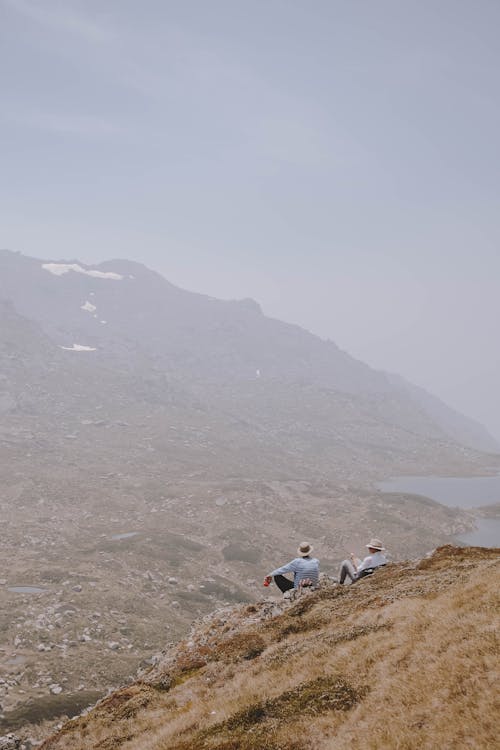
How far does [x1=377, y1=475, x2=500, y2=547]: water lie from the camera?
397 feet

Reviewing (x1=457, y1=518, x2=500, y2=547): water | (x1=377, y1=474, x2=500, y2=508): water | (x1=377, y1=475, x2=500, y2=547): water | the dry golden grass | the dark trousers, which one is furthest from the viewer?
(x1=377, y1=474, x2=500, y2=508): water

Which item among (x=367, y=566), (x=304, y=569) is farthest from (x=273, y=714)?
(x=367, y=566)

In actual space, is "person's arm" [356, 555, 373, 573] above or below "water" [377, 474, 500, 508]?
above

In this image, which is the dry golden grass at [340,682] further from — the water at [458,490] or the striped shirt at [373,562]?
the water at [458,490]

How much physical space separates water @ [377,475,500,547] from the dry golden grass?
105 m

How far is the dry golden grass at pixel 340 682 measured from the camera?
9406 millimetres

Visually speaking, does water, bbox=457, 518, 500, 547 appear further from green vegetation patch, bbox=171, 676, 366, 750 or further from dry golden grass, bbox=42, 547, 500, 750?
green vegetation patch, bbox=171, 676, 366, 750

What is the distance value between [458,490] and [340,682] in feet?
546

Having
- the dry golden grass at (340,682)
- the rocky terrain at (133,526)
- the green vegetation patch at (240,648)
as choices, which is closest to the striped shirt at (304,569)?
the dry golden grass at (340,682)

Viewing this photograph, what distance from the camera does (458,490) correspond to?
532 ft

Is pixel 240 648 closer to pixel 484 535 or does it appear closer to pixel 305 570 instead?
pixel 305 570

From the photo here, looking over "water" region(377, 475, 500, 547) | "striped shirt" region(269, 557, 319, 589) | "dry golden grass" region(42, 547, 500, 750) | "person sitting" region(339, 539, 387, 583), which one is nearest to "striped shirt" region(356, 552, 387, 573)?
"person sitting" region(339, 539, 387, 583)

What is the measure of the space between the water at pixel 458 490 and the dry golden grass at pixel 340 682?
344ft

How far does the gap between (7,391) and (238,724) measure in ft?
609
